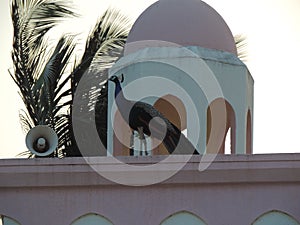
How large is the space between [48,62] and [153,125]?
4.95 meters

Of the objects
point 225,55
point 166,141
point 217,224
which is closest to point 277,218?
point 217,224

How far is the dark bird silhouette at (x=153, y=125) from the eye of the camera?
10.4 metres

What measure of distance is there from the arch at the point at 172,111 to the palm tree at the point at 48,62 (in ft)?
9.33

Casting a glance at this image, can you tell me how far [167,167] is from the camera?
9227 mm

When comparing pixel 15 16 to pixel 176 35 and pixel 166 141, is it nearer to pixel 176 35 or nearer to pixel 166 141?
pixel 176 35

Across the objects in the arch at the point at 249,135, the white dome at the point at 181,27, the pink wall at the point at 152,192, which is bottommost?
the pink wall at the point at 152,192

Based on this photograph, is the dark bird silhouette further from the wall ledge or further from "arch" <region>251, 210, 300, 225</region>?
"arch" <region>251, 210, 300, 225</region>

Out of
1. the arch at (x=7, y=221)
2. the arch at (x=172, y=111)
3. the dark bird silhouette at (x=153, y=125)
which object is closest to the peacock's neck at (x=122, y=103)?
the dark bird silhouette at (x=153, y=125)

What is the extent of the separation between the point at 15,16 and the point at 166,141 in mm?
5765

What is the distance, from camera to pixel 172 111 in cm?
1250

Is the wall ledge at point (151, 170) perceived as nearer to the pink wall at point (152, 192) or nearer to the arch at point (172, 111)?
the pink wall at point (152, 192)

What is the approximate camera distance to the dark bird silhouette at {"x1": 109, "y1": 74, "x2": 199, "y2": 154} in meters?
10.4

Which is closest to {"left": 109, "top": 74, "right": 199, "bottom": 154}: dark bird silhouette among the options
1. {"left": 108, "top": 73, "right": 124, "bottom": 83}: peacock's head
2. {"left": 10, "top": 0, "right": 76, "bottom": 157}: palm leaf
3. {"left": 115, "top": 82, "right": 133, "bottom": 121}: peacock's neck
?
{"left": 115, "top": 82, "right": 133, "bottom": 121}: peacock's neck

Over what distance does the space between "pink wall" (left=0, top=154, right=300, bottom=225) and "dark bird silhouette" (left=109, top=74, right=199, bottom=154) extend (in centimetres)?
102
